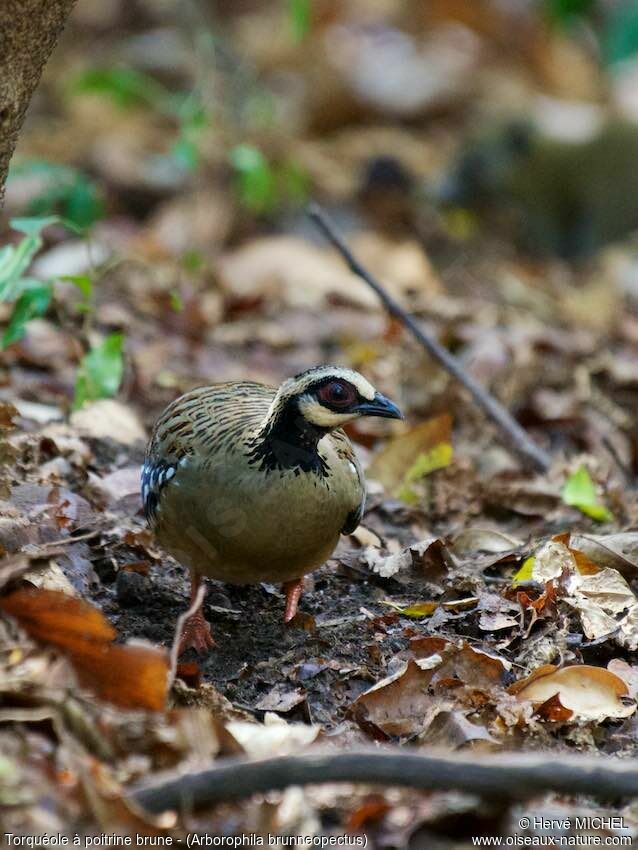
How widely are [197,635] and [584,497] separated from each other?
7.58ft

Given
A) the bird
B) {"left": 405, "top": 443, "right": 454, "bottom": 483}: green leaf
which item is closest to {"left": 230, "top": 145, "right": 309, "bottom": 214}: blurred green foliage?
{"left": 405, "top": 443, "right": 454, "bottom": 483}: green leaf

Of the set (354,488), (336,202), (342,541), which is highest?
(354,488)

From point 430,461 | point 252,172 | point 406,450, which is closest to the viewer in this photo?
point 430,461

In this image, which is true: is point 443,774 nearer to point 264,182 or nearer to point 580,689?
point 580,689

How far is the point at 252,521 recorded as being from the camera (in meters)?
4.57

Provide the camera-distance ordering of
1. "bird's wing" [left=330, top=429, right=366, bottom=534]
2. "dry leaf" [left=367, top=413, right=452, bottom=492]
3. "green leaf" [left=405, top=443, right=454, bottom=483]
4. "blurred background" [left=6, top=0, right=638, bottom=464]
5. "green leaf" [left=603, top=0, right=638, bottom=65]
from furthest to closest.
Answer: "green leaf" [left=603, top=0, right=638, bottom=65], "blurred background" [left=6, top=0, right=638, bottom=464], "dry leaf" [left=367, top=413, right=452, bottom=492], "green leaf" [left=405, top=443, right=454, bottom=483], "bird's wing" [left=330, top=429, right=366, bottom=534]

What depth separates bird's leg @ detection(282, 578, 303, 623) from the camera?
16.5 ft

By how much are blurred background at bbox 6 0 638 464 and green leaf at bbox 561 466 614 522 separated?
138cm

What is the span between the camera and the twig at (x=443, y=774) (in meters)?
2.98

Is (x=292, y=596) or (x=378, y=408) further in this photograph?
(x=292, y=596)

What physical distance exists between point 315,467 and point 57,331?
3.70m

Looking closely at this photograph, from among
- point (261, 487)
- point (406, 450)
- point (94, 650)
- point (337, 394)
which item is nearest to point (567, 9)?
point (406, 450)

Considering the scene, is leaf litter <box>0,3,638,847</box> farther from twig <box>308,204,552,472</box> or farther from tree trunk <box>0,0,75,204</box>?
tree trunk <box>0,0,75,204</box>

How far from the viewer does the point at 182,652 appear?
4715 millimetres
